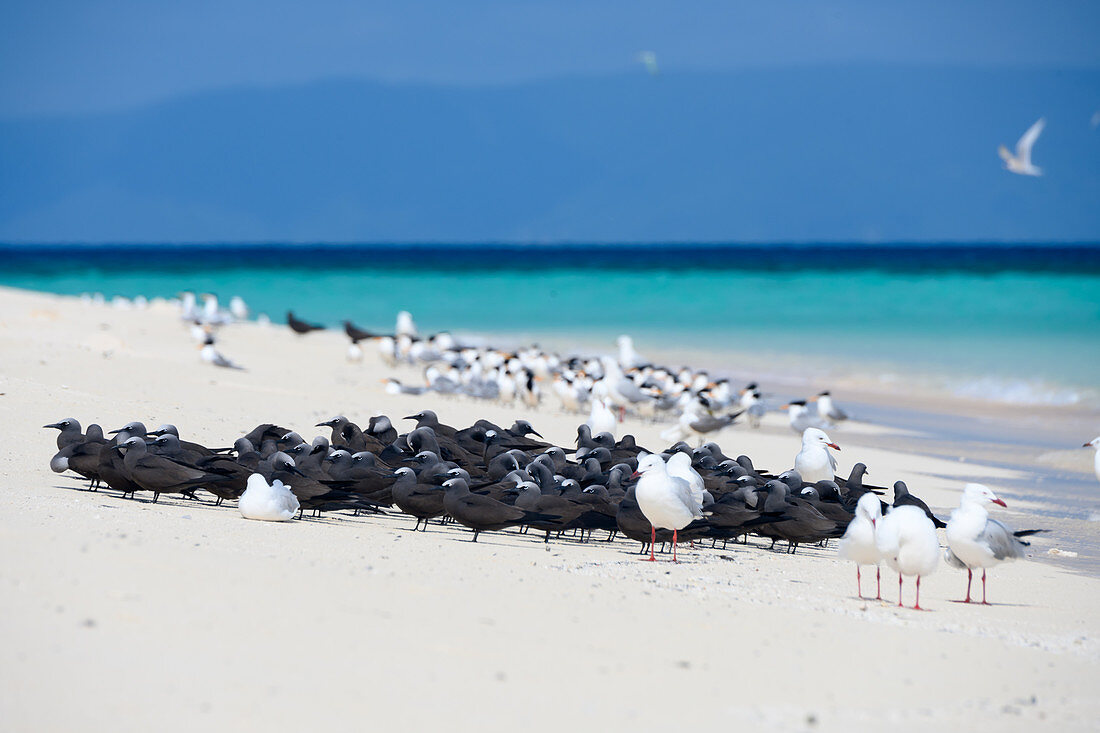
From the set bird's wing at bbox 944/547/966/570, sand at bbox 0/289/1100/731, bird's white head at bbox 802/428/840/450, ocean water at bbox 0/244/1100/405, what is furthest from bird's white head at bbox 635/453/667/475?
ocean water at bbox 0/244/1100/405

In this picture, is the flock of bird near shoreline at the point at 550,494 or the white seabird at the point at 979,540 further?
the flock of bird near shoreline at the point at 550,494

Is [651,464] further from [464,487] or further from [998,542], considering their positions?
[998,542]

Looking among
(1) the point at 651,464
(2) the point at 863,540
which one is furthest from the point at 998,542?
(1) the point at 651,464

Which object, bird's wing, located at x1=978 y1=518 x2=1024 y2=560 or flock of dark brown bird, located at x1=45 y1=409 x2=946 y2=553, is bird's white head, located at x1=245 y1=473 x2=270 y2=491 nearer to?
flock of dark brown bird, located at x1=45 y1=409 x2=946 y2=553

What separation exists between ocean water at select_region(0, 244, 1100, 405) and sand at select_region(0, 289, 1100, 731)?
1474cm

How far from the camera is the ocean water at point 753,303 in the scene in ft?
85.8

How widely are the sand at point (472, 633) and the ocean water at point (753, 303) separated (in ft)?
48.4

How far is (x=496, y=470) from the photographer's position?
9.70 meters

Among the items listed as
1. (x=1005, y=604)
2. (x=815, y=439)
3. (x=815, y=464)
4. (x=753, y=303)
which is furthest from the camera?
(x=753, y=303)

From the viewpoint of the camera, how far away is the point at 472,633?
17.3 feet

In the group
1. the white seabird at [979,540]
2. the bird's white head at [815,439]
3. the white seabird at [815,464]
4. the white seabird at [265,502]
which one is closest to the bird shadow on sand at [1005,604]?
the white seabird at [979,540]

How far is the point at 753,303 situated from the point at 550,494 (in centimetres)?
3702

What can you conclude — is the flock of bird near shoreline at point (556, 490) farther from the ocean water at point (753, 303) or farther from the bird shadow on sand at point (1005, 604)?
the ocean water at point (753, 303)

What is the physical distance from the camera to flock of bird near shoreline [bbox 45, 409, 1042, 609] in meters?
7.11
